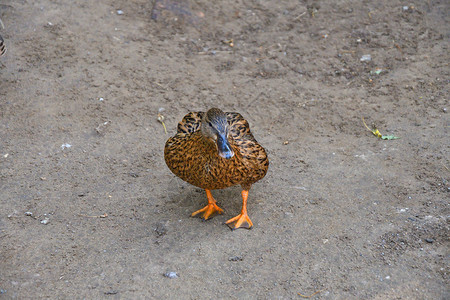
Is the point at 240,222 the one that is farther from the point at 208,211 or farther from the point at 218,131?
the point at 218,131

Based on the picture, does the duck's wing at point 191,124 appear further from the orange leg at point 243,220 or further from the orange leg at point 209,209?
the orange leg at point 243,220

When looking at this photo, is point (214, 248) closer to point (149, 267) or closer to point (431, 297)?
point (149, 267)

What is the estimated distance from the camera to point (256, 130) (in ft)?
18.7

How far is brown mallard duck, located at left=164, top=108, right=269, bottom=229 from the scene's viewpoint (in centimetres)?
375

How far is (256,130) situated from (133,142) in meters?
1.47

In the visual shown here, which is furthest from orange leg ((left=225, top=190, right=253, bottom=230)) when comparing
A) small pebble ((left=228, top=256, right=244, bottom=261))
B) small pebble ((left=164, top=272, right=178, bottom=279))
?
small pebble ((left=164, top=272, right=178, bottom=279))

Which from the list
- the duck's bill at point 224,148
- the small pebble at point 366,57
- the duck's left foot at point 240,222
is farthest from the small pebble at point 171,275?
the small pebble at point 366,57

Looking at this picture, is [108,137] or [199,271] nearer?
[199,271]

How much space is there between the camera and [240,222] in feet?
14.0

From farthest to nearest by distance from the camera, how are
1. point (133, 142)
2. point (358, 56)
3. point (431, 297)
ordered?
point (358, 56)
point (133, 142)
point (431, 297)

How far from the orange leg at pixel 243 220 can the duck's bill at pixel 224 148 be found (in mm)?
814

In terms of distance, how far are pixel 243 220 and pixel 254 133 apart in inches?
63.7

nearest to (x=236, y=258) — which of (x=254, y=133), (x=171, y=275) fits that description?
(x=171, y=275)

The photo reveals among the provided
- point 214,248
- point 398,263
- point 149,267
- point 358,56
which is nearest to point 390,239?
point 398,263
